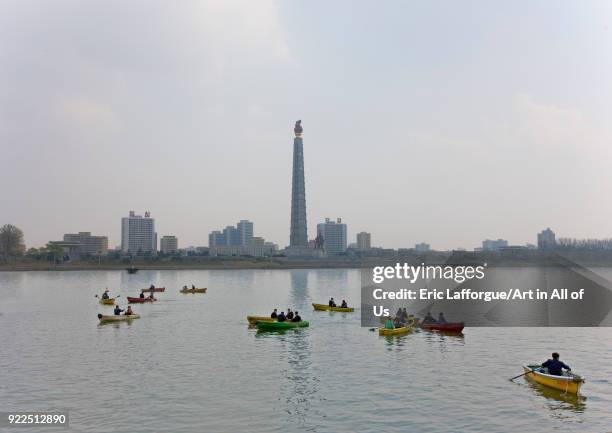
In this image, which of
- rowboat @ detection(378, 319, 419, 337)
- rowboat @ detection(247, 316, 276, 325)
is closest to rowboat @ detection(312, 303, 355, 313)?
rowboat @ detection(247, 316, 276, 325)

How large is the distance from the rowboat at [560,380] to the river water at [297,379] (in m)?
0.51

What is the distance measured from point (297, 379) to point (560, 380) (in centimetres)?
1507

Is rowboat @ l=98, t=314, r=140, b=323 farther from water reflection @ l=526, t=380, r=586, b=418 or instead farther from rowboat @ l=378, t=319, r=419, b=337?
water reflection @ l=526, t=380, r=586, b=418

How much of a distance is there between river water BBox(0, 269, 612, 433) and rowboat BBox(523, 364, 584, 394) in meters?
0.51

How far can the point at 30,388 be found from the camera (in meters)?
32.9

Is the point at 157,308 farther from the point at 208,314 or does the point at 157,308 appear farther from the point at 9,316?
the point at 9,316

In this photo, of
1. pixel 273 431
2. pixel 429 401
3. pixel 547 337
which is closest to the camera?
pixel 273 431

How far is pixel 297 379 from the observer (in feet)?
117

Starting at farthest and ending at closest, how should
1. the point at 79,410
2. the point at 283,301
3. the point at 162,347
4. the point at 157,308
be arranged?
the point at 283,301, the point at 157,308, the point at 162,347, the point at 79,410

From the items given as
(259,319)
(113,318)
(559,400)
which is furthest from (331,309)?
(559,400)

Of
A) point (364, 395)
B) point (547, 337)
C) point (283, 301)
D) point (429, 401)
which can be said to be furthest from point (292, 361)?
point (283, 301)

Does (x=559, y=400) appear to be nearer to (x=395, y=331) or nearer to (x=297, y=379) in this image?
(x=297, y=379)

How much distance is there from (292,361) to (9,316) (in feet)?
158

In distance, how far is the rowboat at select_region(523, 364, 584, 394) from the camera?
31.1m
